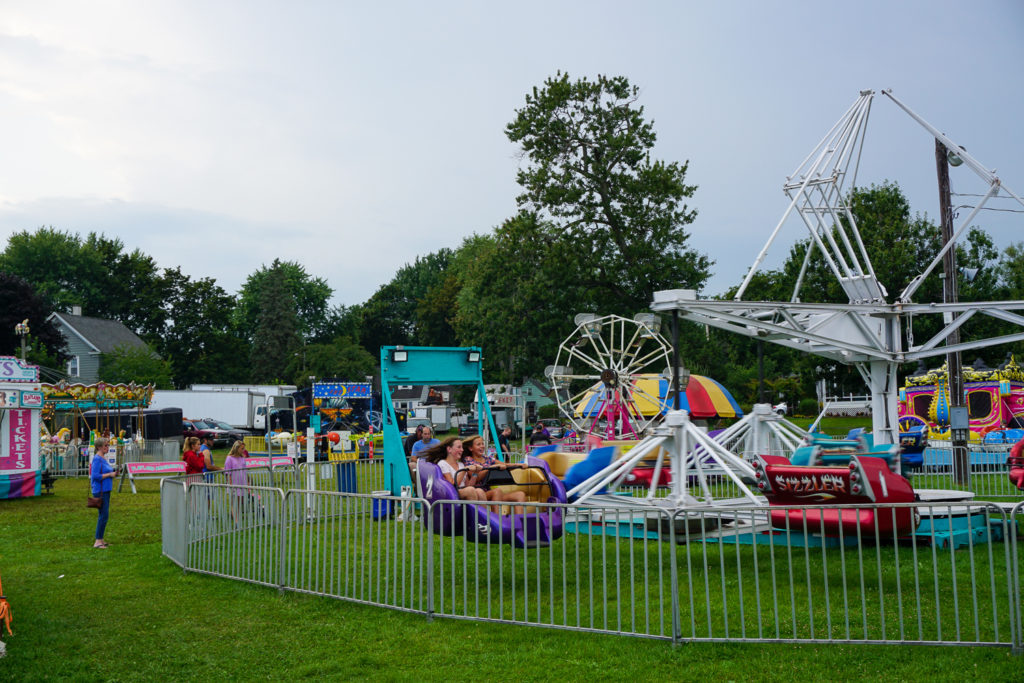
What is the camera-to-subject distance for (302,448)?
2970 centimetres

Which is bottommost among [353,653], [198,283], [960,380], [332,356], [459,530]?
[353,653]

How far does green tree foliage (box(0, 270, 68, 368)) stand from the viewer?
48062 millimetres

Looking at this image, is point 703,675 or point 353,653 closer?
point 703,675

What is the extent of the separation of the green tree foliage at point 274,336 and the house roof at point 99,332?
15314 millimetres

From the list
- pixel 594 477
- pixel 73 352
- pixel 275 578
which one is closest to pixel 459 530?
pixel 275 578

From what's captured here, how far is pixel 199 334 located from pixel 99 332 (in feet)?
37.4

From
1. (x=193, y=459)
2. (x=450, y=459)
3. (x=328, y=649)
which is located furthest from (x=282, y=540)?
(x=193, y=459)

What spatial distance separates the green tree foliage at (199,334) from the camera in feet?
239

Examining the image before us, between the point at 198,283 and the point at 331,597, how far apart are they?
7091 cm

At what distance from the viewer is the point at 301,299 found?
314 feet

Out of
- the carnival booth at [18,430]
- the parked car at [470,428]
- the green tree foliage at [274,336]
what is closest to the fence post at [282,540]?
the carnival booth at [18,430]

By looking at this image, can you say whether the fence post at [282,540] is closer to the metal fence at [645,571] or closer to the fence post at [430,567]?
the metal fence at [645,571]

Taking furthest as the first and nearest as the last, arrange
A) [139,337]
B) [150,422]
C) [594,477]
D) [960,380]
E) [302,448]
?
[139,337]
[150,422]
[302,448]
[960,380]
[594,477]

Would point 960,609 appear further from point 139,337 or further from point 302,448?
point 139,337
